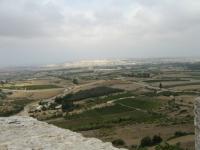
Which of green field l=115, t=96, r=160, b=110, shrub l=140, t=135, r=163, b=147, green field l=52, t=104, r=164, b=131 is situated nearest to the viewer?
shrub l=140, t=135, r=163, b=147

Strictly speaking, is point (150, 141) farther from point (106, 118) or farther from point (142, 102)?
point (142, 102)

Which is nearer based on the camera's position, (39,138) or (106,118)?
(39,138)

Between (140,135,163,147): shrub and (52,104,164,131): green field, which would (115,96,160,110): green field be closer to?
(52,104,164,131): green field

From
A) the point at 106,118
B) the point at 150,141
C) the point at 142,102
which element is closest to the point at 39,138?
the point at 150,141

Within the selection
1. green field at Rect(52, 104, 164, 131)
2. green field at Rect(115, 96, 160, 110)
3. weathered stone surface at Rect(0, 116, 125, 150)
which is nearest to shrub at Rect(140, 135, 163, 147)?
green field at Rect(52, 104, 164, 131)

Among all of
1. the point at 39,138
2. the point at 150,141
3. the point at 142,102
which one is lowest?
the point at 142,102

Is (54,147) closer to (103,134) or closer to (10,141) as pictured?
(10,141)

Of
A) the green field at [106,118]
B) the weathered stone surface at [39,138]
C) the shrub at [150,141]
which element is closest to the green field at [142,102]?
the green field at [106,118]

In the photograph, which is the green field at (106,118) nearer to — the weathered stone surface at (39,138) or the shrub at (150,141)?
the shrub at (150,141)
